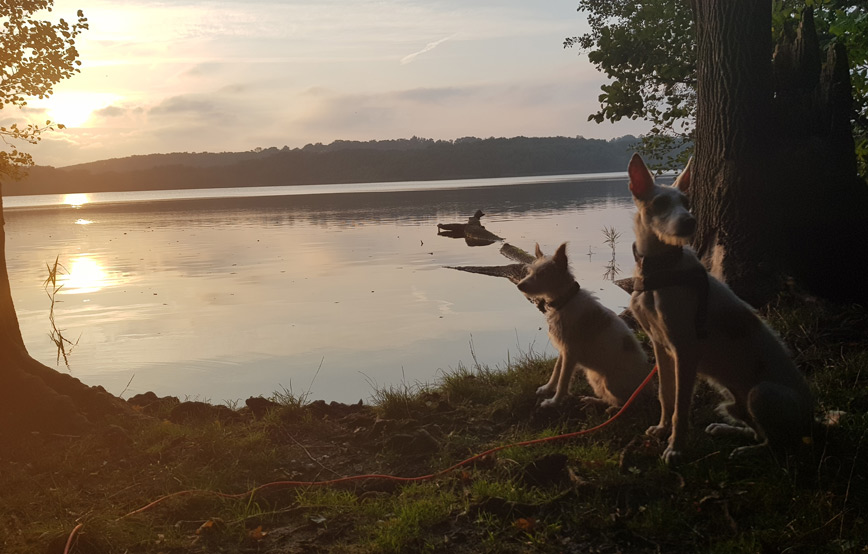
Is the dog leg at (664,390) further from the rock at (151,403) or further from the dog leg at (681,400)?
the rock at (151,403)

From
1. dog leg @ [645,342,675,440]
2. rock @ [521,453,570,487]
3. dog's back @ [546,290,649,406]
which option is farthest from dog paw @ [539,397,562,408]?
rock @ [521,453,570,487]

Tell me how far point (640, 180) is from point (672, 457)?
8.00ft

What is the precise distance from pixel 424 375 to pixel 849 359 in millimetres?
6409

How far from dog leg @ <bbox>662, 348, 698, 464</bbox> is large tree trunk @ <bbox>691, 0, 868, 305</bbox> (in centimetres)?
410

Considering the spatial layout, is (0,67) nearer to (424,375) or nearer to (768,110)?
(424,375)

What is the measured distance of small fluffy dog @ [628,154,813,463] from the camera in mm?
5348

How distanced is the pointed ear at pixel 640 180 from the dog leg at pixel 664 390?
4.65ft

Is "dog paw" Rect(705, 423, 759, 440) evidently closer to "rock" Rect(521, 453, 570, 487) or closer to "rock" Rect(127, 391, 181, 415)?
"rock" Rect(521, 453, 570, 487)

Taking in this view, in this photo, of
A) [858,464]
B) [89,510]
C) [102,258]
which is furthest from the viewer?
[102,258]

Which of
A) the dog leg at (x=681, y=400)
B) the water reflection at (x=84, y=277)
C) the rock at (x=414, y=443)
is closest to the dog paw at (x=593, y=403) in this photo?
the dog leg at (x=681, y=400)

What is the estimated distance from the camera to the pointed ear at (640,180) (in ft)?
17.6

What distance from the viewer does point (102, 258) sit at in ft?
90.4

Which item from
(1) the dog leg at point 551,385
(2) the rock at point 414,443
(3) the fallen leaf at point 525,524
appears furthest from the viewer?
(1) the dog leg at point 551,385

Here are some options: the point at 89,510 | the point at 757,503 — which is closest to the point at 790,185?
the point at 757,503
